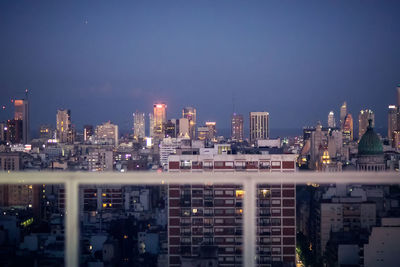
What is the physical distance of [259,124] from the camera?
296 feet

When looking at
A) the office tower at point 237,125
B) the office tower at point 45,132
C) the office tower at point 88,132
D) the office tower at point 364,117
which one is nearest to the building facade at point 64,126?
the office tower at point 45,132

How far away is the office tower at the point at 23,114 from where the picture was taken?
75.6 meters

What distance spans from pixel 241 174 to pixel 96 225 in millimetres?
15401

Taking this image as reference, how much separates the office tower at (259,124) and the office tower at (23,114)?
36.5 metres

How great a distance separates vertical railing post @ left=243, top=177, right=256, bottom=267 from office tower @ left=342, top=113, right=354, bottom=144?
246ft

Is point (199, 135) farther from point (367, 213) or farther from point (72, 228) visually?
point (72, 228)

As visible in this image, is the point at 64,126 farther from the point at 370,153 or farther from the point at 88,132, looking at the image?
the point at 370,153

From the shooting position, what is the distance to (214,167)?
16.0 meters

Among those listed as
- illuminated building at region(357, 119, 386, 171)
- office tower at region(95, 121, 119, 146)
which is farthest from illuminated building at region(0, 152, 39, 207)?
office tower at region(95, 121, 119, 146)

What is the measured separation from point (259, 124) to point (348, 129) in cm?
1528

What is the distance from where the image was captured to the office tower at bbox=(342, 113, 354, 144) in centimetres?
7759

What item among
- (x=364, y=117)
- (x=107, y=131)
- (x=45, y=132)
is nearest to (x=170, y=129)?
(x=107, y=131)

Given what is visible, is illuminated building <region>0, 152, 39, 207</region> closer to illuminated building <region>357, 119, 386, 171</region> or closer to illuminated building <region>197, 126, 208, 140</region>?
illuminated building <region>357, 119, 386, 171</region>

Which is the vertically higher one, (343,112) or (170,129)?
(343,112)
